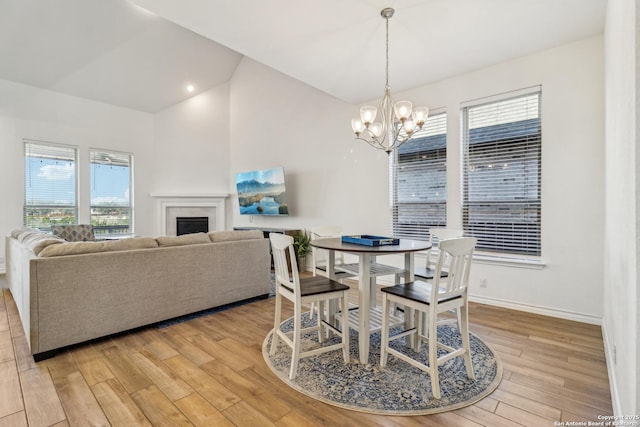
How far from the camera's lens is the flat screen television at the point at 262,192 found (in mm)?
5762

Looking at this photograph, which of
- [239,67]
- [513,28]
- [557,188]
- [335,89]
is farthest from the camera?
[239,67]

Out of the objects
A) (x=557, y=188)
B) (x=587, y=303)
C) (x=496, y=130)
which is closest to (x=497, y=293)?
(x=587, y=303)

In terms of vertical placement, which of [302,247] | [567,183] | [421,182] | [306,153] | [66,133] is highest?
[66,133]

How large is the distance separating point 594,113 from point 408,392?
123 inches

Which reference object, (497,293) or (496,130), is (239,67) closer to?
(496,130)

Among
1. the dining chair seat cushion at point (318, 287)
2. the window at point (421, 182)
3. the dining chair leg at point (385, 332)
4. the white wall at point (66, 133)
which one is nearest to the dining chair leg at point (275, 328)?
the dining chair seat cushion at point (318, 287)

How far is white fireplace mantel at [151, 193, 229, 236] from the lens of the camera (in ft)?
22.7

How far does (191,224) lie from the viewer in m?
7.09

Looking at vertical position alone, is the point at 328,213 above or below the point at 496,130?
below

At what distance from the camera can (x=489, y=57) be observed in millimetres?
3350

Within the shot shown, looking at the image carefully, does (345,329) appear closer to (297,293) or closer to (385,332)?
(385,332)

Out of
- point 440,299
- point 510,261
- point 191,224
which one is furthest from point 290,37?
point 191,224

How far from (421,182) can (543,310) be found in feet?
6.58

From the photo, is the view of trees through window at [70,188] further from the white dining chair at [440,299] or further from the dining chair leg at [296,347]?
the white dining chair at [440,299]
